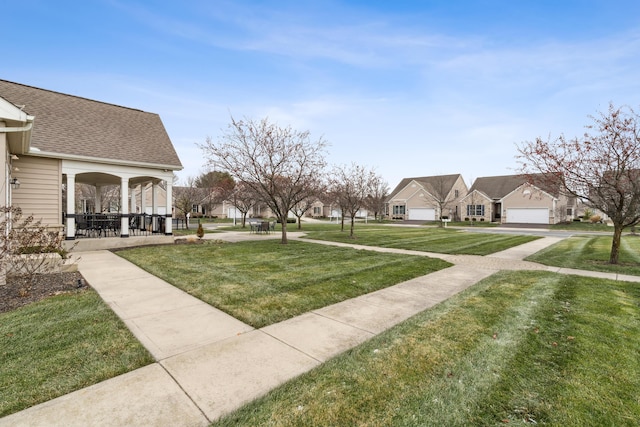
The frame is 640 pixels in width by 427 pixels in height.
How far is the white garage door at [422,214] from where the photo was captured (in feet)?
151

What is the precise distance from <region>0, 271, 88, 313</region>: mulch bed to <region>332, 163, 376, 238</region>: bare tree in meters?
14.6

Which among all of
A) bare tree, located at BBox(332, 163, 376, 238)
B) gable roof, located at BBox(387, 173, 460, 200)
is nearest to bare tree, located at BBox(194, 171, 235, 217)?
bare tree, located at BBox(332, 163, 376, 238)

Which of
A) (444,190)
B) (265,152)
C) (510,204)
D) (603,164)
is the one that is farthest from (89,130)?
(510,204)

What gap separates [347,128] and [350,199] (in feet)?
31.0

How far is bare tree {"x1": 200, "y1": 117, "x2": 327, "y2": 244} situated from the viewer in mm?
13500

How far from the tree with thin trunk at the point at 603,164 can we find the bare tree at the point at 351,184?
409 inches

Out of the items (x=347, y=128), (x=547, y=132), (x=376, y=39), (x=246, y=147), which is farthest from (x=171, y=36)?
(x=547, y=132)

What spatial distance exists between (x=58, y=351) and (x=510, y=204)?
4728cm

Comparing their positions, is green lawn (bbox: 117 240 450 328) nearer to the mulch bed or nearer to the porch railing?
the mulch bed

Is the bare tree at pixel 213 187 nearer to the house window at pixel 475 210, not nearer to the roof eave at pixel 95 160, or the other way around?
the roof eave at pixel 95 160

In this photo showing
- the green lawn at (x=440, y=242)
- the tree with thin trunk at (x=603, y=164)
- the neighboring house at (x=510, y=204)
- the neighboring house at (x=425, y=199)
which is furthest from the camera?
the neighboring house at (x=425, y=199)

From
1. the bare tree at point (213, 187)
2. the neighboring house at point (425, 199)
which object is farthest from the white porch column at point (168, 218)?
the neighboring house at point (425, 199)

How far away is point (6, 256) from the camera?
5.63m

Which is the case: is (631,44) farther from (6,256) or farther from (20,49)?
(20,49)
